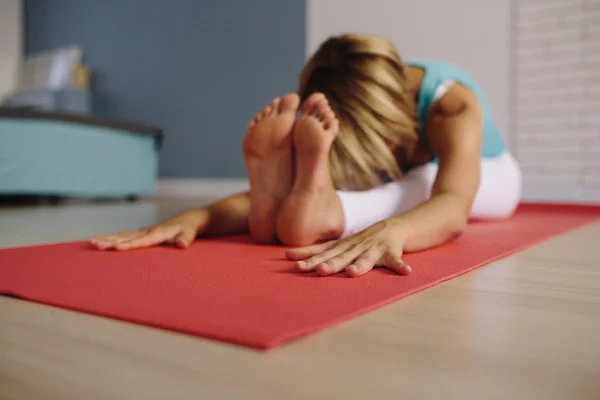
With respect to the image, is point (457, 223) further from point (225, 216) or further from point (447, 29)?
point (447, 29)

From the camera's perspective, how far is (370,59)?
128cm

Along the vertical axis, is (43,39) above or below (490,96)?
above

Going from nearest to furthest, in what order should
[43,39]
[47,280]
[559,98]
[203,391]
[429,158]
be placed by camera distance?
[203,391]
[47,280]
[429,158]
[559,98]
[43,39]

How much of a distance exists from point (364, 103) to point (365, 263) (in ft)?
1.74

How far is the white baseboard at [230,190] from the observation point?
2.68 meters

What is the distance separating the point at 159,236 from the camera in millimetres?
1177

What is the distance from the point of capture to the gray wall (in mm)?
3611

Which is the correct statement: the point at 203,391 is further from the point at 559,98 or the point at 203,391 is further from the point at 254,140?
the point at 559,98

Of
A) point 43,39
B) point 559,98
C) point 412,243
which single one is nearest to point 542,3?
point 559,98

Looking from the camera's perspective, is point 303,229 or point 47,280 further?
point 303,229

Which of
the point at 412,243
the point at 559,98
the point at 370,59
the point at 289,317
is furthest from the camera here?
the point at 559,98

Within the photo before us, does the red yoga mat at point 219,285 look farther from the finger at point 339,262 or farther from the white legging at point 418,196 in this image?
the white legging at point 418,196

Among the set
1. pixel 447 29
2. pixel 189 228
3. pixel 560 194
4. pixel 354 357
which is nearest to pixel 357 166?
pixel 189 228

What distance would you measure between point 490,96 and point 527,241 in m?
1.73
